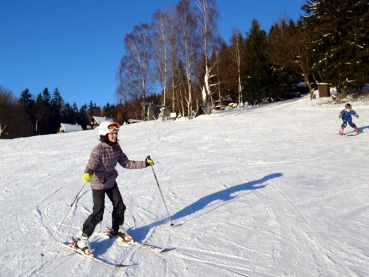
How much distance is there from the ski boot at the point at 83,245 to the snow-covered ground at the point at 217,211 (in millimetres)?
109

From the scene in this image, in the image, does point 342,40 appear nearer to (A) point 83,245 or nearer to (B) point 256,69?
(B) point 256,69

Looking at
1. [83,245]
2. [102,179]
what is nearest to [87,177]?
[102,179]

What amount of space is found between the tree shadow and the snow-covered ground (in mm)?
26

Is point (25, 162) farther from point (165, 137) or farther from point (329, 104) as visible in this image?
point (329, 104)

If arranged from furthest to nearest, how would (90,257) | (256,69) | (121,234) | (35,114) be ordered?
(35,114) → (256,69) → (121,234) → (90,257)

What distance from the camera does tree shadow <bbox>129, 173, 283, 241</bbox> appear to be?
16.9 ft

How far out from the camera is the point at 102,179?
452 cm

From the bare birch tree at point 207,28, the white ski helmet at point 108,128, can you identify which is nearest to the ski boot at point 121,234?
the white ski helmet at point 108,128

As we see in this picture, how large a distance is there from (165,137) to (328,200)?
38.1 feet

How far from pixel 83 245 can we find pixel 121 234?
0.59 m

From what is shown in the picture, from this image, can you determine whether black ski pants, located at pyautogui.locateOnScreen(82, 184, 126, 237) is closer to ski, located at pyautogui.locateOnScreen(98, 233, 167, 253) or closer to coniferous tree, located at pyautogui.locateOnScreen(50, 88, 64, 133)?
ski, located at pyautogui.locateOnScreen(98, 233, 167, 253)

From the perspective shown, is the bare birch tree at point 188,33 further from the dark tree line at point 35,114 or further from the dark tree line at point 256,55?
the dark tree line at point 35,114

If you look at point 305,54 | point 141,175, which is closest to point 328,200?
point 141,175

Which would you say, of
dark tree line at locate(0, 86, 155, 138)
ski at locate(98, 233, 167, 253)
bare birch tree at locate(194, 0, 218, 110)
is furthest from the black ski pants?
dark tree line at locate(0, 86, 155, 138)
